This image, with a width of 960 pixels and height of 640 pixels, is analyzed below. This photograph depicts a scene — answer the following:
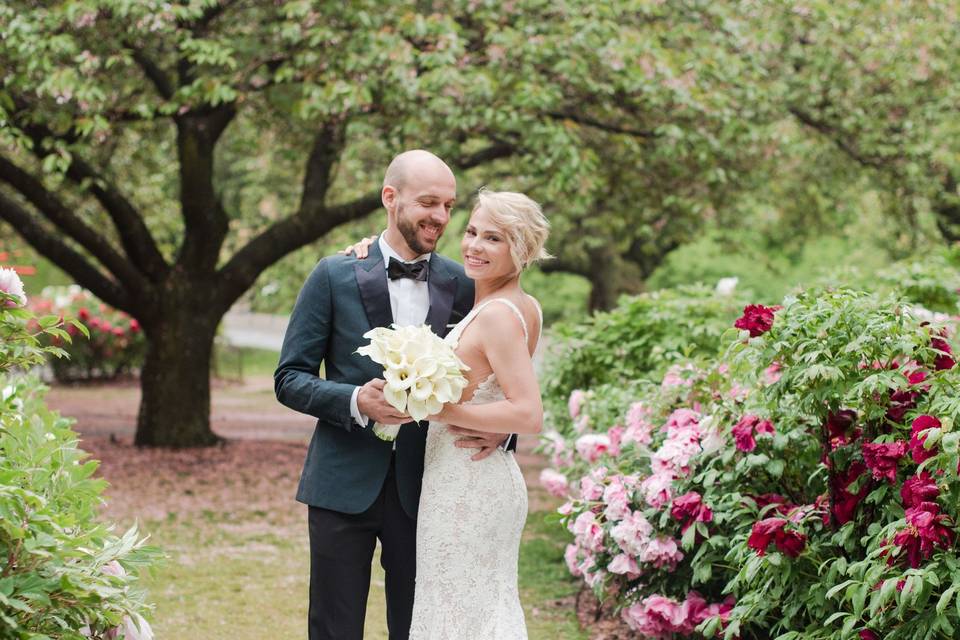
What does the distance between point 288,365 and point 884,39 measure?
32.1 feet

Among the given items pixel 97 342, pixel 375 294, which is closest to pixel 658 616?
pixel 375 294

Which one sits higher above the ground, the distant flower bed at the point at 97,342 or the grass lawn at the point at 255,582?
the distant flower bed at the point at 97,342

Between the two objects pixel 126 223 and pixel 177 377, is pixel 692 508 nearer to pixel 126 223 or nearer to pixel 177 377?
pixel 177 377

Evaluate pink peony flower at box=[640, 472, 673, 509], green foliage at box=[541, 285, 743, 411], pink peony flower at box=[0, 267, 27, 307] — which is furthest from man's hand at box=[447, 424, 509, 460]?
green foliage at box=[541, 285, 743, 411]

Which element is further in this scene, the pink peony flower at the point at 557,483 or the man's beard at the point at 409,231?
the pink peony flower at the point at 557,483

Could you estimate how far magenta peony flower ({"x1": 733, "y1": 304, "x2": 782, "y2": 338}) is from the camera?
411 cm

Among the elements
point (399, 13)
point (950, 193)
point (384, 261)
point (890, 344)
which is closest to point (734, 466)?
point (890, 344)

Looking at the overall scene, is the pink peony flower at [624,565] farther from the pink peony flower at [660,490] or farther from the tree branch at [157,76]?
the tree branch at [157,76]

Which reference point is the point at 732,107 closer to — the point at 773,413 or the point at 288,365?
the point at 773,413

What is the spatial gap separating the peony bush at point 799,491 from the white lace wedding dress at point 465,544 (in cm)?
104

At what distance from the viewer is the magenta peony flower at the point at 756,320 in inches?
162

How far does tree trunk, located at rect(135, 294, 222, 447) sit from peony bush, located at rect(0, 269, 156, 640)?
26.6 feet

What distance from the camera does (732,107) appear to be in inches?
413

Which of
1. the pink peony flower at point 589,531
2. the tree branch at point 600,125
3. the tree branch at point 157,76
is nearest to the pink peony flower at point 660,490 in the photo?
the pink peony flower at point 589,531
